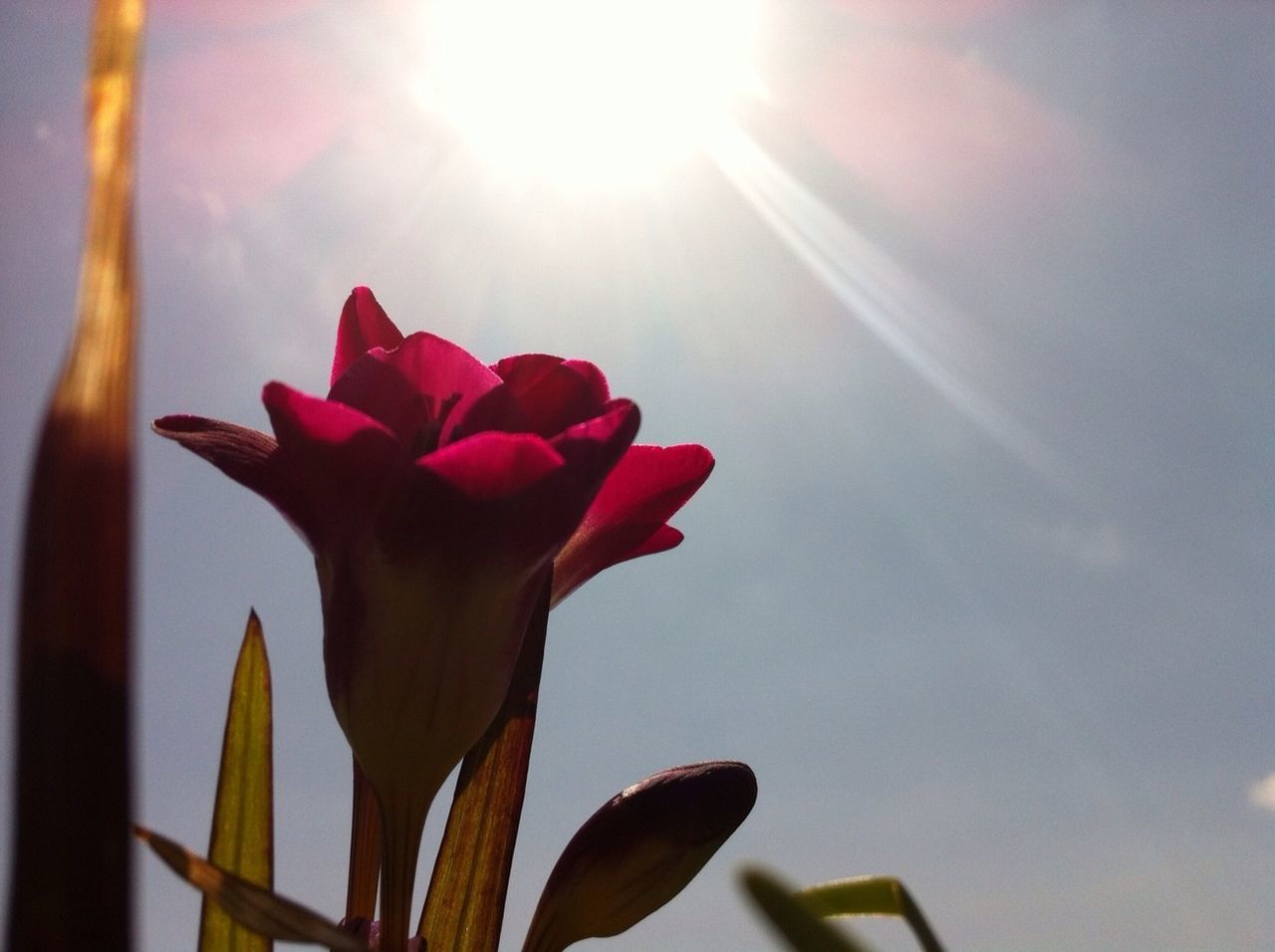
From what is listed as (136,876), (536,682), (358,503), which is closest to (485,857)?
(536,682)

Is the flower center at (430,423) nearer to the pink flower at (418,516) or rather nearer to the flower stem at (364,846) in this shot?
the pink flower at (418,516)

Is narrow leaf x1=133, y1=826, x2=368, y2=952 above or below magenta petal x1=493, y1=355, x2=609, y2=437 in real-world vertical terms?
below

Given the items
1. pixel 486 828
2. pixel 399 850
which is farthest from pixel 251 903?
pixel 486 828

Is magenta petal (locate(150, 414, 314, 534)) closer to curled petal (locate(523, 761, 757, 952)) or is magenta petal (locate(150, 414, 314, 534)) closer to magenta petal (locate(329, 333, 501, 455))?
magenta petal (locate(329, 333, 501, 455))

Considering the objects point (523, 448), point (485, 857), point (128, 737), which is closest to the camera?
point (128, 737)

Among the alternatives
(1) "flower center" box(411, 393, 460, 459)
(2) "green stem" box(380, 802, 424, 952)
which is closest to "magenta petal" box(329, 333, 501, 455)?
(1) "flower center" box(411, 393, 460, 459)

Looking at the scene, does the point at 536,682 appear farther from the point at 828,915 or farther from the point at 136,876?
the point at 136,876
